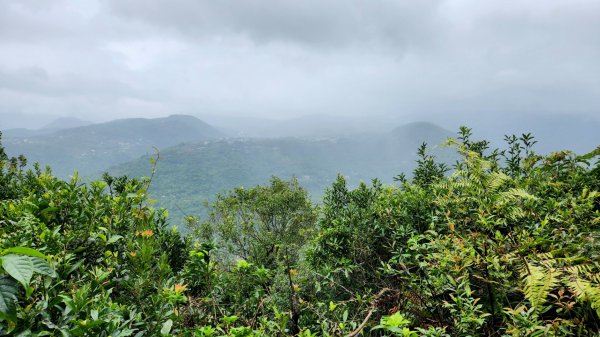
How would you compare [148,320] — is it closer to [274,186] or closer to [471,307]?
[471,307]

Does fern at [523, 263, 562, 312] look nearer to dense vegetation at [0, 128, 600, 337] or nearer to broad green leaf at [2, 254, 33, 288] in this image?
dense vegetation at [0, 128, 600, 337]

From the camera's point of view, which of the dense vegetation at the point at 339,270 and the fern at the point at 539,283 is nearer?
the dense vegetation at the point at 339,270

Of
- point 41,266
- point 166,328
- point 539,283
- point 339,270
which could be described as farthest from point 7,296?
point 339,270

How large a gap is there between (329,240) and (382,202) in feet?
3.63

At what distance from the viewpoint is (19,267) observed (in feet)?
4.62

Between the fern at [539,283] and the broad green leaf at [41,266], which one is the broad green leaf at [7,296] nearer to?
the broad green leaf at [41,266]

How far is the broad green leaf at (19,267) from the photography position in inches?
53.4

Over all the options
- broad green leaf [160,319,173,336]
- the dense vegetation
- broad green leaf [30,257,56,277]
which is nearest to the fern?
the dense vegetation

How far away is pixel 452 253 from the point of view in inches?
128

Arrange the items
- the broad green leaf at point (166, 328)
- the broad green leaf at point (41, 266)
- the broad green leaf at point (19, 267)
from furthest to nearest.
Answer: the broad green leaf at point (166, 328), the broad green leaf at point (41, 266), the broad green leaf at point (19, 267)

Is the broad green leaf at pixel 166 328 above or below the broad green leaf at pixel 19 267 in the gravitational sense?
below

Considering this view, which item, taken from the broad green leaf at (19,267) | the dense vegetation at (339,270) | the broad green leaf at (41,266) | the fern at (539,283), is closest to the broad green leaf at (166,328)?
the dense vegetation at (339,270)

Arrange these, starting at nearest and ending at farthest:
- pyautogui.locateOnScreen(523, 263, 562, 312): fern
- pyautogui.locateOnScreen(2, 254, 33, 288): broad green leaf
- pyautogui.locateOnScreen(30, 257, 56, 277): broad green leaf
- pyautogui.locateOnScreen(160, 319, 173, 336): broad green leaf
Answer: pyautogui.locateOnScreen(2, 254, 33, 288): broad green leaf, pyautogui.locateOnScreen(30, 257, 56, 277): broad green leaf, pyautogui.locateOnScreen(160, 319, 173, 336): broad green leaf, pyautogui.locateOnScreen(523, 263, 562, 312): fern

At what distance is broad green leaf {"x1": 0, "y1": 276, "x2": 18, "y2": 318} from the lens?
142 cm
